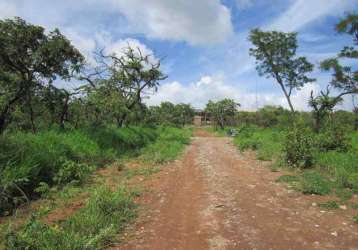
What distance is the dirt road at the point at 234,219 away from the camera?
11.5ft

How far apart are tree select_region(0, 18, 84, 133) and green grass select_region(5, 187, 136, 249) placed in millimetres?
6265

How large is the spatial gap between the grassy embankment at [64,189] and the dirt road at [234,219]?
0.39 meters

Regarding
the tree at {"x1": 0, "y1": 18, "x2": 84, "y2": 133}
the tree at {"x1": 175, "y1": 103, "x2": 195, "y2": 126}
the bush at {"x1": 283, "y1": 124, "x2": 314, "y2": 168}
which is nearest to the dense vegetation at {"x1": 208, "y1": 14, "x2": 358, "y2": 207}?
the bush at {"x1": 283, "y1": 124, "x2": 314, "y2": 168}

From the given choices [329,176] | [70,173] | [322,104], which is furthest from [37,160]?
[322,104]

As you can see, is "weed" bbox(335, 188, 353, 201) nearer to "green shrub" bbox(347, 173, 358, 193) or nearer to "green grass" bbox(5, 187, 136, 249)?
"green shrub" bbox(347, 173, 358, 193)

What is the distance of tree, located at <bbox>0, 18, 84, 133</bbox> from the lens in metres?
8.67

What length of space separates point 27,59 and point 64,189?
5.52m

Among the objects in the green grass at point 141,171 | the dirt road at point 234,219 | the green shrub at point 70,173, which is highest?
the green shrub at point 70,173

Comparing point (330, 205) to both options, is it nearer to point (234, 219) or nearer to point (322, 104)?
point (234, 219)

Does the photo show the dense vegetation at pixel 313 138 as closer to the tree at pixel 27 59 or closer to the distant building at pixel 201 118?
the tree at pixel 27 59

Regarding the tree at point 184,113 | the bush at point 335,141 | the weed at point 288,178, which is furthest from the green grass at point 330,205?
the tree at point 184,113

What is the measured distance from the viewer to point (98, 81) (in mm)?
14188

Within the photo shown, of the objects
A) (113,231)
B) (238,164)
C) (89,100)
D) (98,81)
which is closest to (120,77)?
(98,81)

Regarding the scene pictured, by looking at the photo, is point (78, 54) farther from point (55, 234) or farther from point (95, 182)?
point (55, 234)
